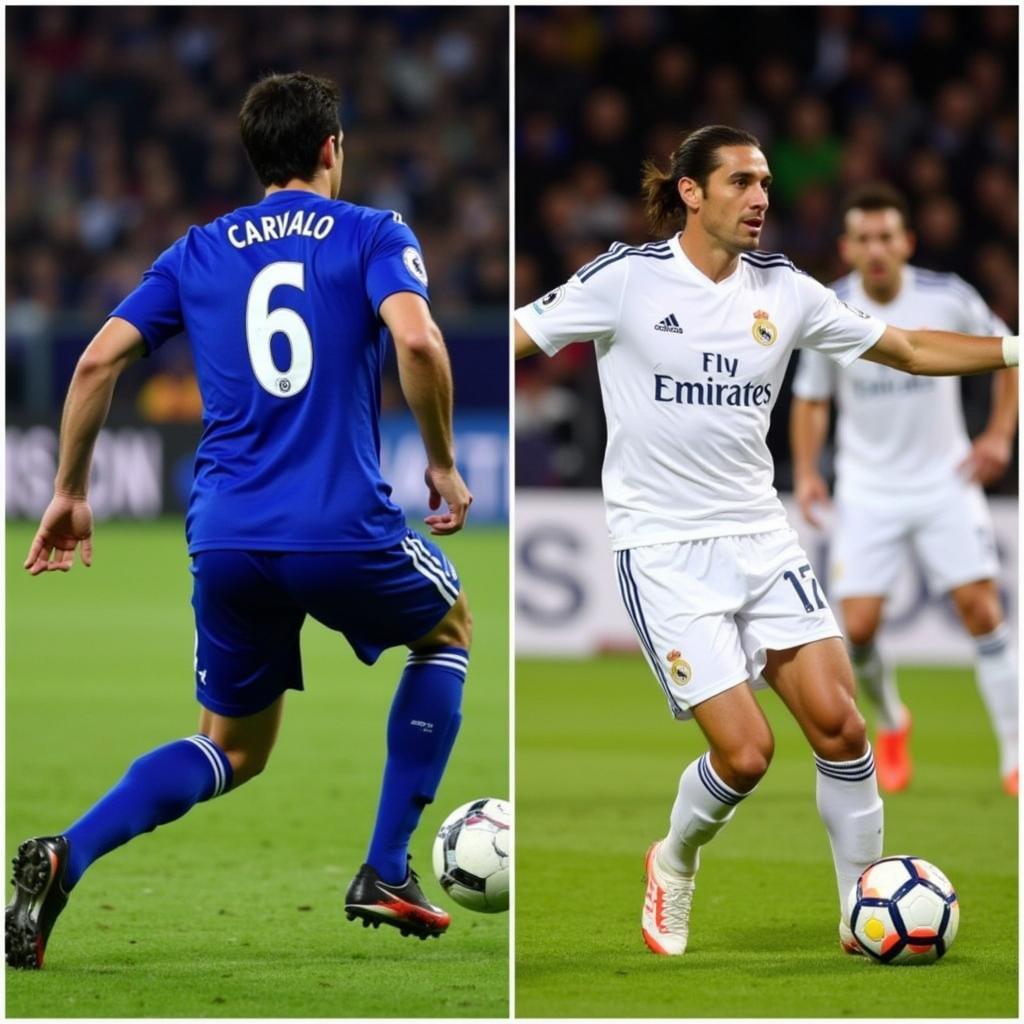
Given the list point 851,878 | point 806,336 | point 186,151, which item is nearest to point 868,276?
point 806,336

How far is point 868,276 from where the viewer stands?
6.89 metres

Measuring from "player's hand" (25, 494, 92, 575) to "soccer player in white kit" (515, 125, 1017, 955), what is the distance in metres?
1.02

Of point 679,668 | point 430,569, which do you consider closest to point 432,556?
point 430,569

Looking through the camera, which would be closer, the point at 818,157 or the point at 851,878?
the point at 851,878

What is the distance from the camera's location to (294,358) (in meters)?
3.74

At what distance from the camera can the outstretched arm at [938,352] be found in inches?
173

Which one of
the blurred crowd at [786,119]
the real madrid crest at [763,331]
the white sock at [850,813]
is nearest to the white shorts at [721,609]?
the white sock at [850,813]

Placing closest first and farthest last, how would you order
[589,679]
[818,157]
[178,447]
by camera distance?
[589,679]
[818,157]
[178,447]

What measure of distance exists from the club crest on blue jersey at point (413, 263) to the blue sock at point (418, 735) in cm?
Result: 89

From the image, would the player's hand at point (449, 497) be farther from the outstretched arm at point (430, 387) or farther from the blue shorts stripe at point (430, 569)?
the blue shorts stripe at point (430, 569)

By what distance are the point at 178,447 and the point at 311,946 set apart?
12.0 metres

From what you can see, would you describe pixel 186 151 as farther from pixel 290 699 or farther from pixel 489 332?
pixel 290 699

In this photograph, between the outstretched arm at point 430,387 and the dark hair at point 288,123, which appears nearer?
the outstretched arm at point 430,387

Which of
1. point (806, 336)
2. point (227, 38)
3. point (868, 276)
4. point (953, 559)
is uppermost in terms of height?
point (227, 38)
